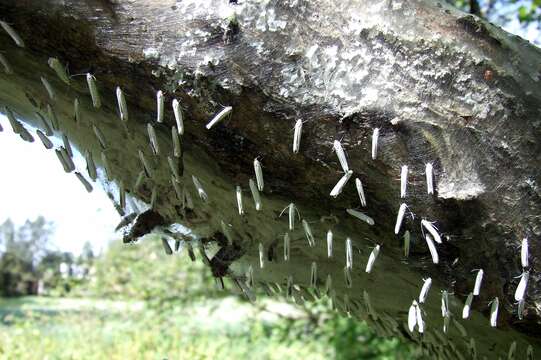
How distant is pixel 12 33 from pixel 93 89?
0.57 feet

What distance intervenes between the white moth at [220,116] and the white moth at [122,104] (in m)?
0.18

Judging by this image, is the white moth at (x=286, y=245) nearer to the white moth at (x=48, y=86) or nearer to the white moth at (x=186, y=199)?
the white moth at (x=186, y=199)

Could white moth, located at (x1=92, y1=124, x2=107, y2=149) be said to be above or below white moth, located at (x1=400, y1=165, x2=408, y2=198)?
above

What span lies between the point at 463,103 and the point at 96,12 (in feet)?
2.30

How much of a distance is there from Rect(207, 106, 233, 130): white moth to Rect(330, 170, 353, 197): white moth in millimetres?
250

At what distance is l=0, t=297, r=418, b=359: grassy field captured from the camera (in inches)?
185

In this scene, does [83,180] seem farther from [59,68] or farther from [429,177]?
[429,177]

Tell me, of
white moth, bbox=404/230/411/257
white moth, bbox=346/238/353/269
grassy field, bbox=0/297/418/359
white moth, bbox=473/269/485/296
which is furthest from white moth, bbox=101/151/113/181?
grassy field, bbox=0/297/418/359

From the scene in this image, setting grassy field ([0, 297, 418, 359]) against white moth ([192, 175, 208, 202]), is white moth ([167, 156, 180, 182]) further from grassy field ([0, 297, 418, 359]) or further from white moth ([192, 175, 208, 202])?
grassy field ([0, 297, 418, 359])

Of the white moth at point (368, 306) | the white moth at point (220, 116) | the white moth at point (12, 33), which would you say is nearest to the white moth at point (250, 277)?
the white moth at point (368, 306)

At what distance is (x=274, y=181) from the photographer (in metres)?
1.18

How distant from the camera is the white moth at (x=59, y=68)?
107 centimetres

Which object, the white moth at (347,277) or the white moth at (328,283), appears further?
the white moth at (328,283)

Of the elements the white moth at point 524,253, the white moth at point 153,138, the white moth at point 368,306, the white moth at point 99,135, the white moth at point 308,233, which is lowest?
the white moth at point 368,306
